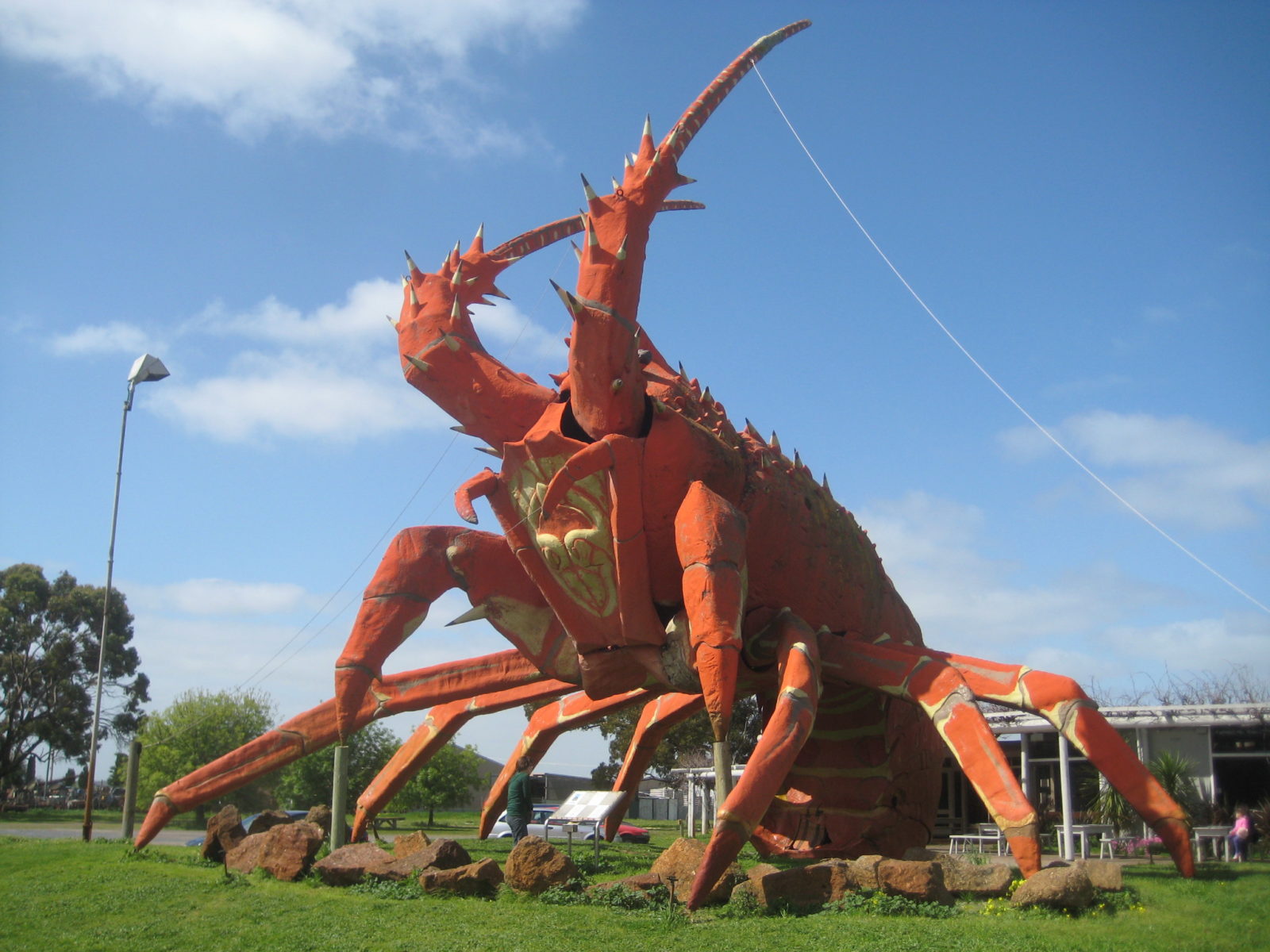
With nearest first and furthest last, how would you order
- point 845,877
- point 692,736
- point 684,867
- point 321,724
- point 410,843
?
point 845,877 → point 684,867 → point 410,843 → point 321,724 → point 692,736

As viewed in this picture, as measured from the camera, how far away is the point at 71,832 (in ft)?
80.5

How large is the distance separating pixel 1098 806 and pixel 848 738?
19.9 ft

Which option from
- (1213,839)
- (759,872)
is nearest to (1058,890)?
(759,872)

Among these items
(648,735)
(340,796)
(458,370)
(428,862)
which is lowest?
(428,862)

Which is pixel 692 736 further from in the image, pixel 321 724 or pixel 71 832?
pixel 321 724

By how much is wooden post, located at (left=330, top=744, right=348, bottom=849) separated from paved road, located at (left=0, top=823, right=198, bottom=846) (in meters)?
9.59

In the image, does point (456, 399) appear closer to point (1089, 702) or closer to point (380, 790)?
point (380, 790)

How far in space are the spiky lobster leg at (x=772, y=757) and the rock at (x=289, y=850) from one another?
4651 millimetres

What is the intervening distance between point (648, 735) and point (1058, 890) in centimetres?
893

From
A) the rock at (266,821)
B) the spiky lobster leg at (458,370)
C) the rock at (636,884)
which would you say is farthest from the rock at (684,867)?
the rock at (266,821)

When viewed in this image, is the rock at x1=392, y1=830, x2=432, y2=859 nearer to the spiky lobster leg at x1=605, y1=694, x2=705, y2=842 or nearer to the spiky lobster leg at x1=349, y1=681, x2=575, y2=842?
the spiky lobster leg at x1=349, y1=681, x2=575, y2=842

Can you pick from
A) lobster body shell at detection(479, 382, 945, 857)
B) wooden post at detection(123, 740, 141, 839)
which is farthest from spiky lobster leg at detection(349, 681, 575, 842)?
wooden post at detection(123, 740, 141, 839)

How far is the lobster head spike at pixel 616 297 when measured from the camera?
38.6 feet

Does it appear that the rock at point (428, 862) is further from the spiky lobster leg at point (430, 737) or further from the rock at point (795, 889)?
the spiky lobster leg at point (430, 737)
